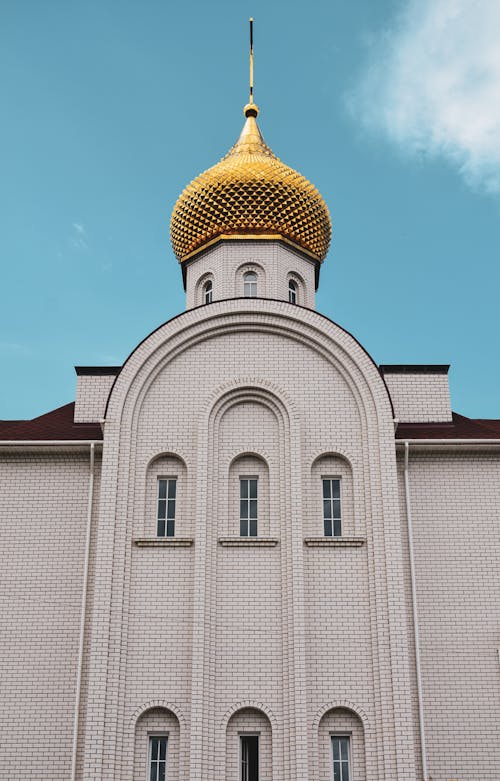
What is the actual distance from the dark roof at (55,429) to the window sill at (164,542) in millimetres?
2473

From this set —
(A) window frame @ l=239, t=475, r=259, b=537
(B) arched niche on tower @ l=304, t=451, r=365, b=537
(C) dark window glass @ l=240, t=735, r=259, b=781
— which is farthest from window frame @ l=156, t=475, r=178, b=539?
(C) dark window glass @ l=240, t=735, r=259, b=781

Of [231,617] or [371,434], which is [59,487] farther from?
[371,434]

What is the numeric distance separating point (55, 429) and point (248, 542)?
457 centimetres

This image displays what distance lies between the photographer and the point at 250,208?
21.0 metres

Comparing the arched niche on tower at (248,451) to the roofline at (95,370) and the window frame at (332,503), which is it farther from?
the roofline at (95,370)

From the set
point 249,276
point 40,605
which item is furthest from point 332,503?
point 249,276

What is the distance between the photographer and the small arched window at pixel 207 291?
21281mm

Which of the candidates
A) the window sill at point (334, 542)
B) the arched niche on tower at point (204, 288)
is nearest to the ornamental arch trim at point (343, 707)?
the window sill at point (334, 542)

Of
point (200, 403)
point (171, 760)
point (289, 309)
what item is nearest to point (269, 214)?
point (289, 309)

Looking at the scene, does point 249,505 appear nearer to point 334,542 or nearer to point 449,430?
point 334,542

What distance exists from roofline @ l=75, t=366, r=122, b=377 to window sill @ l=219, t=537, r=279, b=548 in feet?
15.6

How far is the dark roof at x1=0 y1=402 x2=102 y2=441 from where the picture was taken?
58.0 ft

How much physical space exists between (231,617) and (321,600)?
4.96 ft

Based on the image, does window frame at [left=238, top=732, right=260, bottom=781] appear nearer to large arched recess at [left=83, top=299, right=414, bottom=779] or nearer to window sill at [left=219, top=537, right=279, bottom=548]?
large arched recess at [left=83, top=299, right=414, bottom=779]
